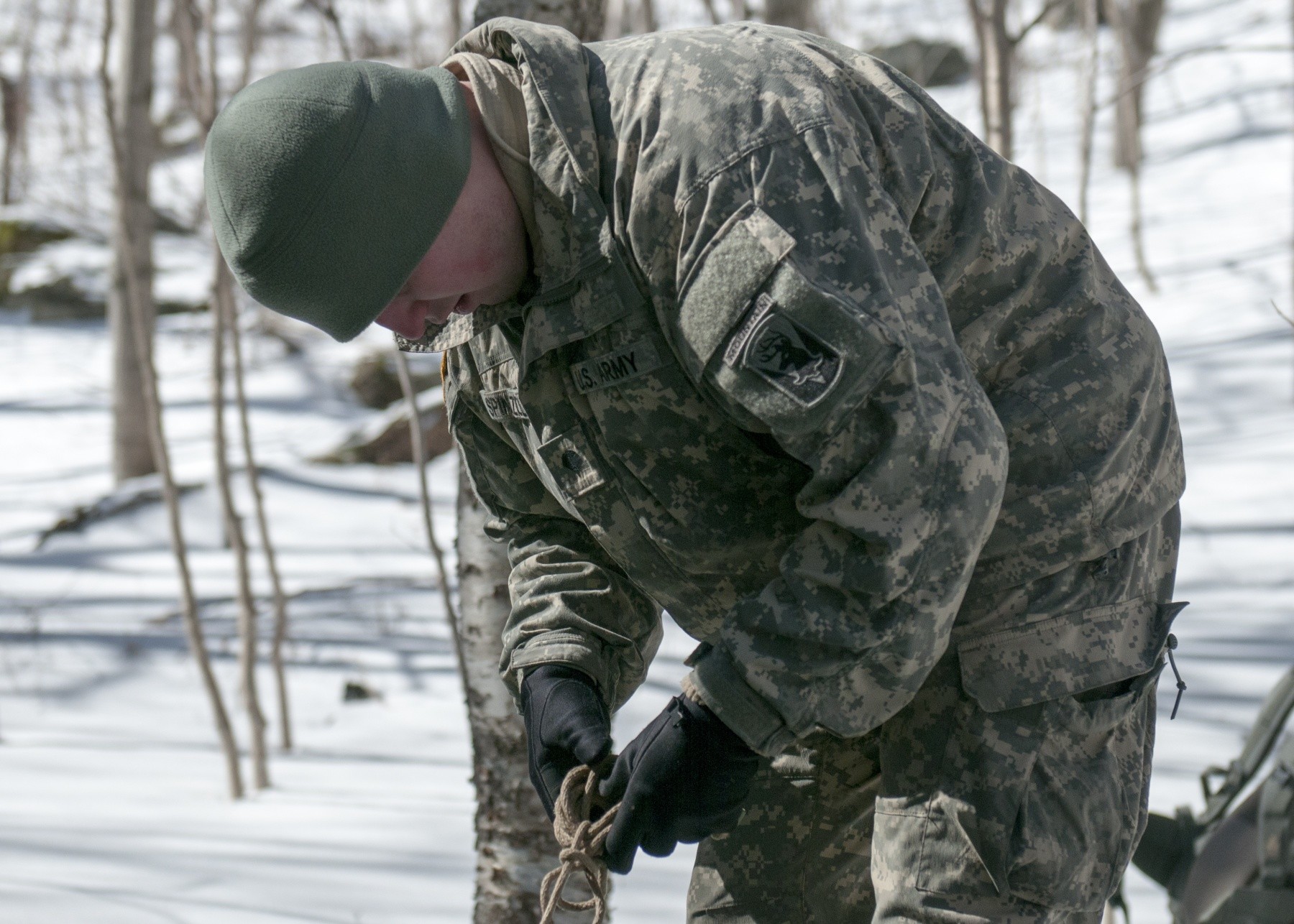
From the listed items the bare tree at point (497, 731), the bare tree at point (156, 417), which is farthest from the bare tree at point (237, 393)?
the bare tree at point (497, 731)

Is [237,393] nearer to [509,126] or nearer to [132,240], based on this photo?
[132,240]

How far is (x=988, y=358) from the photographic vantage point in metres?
1.43

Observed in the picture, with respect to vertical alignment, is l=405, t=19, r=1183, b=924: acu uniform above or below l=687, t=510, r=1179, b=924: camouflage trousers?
above

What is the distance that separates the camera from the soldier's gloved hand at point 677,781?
136 cm

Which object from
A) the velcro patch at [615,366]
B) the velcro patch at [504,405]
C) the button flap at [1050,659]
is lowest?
the button flap at [1050,659]

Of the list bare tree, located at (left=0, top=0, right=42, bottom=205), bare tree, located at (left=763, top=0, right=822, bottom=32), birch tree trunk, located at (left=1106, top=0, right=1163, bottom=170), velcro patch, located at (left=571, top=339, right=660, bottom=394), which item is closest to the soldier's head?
velcro patch, located at (left=571, top=339, right=660, bottom=394)

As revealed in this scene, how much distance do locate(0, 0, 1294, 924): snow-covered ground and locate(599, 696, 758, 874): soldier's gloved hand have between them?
4.51 ft

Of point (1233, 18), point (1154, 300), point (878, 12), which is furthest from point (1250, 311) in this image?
point (878, 12)

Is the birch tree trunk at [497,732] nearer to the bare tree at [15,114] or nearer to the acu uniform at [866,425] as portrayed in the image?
the acu uniform at [866,425]

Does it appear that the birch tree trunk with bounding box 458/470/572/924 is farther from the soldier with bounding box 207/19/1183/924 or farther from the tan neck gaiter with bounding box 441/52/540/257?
the tan neck gaiter with bounding box 441/52/540/257

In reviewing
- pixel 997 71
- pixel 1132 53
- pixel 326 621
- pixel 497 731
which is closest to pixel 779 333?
pixel 497 731

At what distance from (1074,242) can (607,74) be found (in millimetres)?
605

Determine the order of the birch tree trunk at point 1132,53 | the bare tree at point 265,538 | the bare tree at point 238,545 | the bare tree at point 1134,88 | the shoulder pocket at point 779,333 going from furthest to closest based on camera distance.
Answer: the birch tree trunk at point 1132,53, the bare tree at point 1134,88, the bare tree at point 265,538, the bare tree at point 238,545, the shoulder pocket at point 779,333

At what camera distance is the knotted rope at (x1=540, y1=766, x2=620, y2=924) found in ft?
4.91
